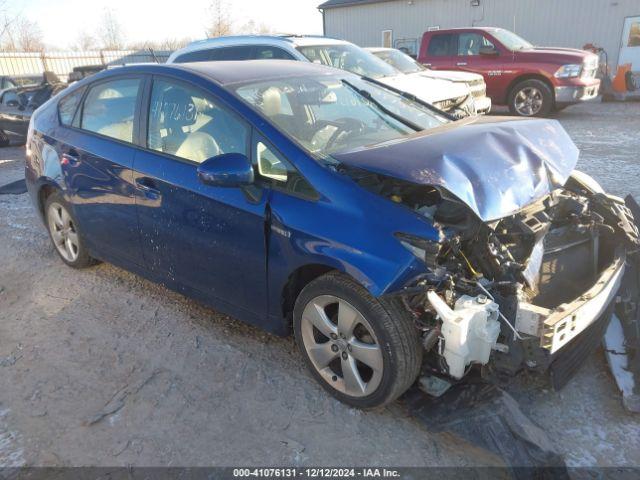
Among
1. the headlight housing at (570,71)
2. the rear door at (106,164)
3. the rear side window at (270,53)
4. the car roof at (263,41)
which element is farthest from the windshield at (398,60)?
the rear door at (106,164)

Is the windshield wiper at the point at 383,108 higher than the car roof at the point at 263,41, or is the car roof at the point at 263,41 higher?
the car roof at the point at 263,41

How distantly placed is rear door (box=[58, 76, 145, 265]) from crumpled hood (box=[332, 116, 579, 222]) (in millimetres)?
1712

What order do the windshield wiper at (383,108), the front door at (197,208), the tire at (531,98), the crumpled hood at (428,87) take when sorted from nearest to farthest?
the front door at (197,208), the windshield wiper at (383,108), the crumpled hood at (428,87), the tire at (531,98)

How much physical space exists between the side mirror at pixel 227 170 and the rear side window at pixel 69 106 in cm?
202

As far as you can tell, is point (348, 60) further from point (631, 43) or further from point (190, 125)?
point (631, 43)

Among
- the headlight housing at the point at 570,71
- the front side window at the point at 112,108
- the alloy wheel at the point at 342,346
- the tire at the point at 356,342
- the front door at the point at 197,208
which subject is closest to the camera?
the tire at the point at 356,342

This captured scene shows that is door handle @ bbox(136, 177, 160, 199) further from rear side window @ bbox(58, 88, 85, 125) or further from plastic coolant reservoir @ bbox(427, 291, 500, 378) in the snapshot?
plastic coolant reservoir @ bbox(427, 291, 500, 378)

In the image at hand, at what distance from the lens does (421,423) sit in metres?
2.57

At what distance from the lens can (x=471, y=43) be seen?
1159 centimetres

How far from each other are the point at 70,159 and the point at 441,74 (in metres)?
6.50

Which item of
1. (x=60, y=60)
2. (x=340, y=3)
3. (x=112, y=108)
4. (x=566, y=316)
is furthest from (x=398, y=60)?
(x=60, y=60)

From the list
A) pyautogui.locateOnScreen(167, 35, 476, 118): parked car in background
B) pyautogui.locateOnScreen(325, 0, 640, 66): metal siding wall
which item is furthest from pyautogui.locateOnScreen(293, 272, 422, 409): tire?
pyautogui.locateOnScreen(325, 0, 640, 66): metal siding wall

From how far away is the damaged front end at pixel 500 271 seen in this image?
2.23m

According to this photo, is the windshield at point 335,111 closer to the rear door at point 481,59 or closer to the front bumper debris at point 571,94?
the front bumper debris at point 571,94
